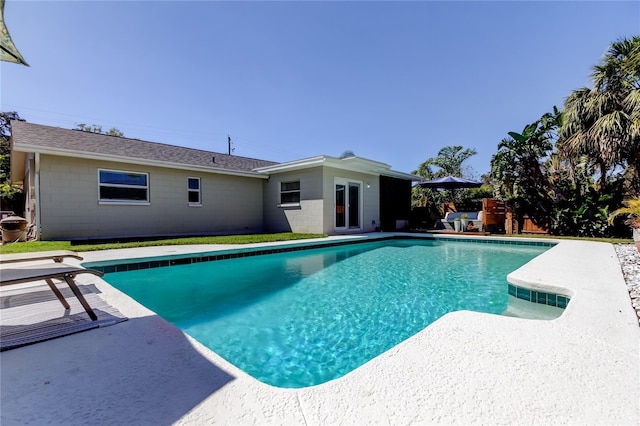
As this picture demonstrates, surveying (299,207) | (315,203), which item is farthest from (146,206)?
(315,203)

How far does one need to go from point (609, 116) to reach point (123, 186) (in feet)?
52.7

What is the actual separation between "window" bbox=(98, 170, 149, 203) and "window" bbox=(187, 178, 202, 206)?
4.94 ft

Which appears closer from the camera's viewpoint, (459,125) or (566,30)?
(566,30)

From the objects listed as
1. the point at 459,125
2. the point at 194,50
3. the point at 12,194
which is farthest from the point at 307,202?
the point at 12,194

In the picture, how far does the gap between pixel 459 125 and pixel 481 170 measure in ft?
32.8

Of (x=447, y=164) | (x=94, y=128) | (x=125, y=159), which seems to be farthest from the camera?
(x=94, y=128)

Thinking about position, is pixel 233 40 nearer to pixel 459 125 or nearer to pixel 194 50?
pixel 194 50

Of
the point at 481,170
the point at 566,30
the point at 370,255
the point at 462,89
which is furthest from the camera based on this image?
the point at 481,170

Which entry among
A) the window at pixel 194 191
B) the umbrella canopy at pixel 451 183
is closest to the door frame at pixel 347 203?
the umbrella canopy at pixel 451 183

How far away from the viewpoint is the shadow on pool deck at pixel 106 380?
1.38 metres

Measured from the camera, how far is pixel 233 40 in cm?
1123

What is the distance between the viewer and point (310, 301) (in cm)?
429

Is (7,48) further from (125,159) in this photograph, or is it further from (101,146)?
(101,146)

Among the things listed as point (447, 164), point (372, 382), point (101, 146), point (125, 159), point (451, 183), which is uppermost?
point (447, 164)
